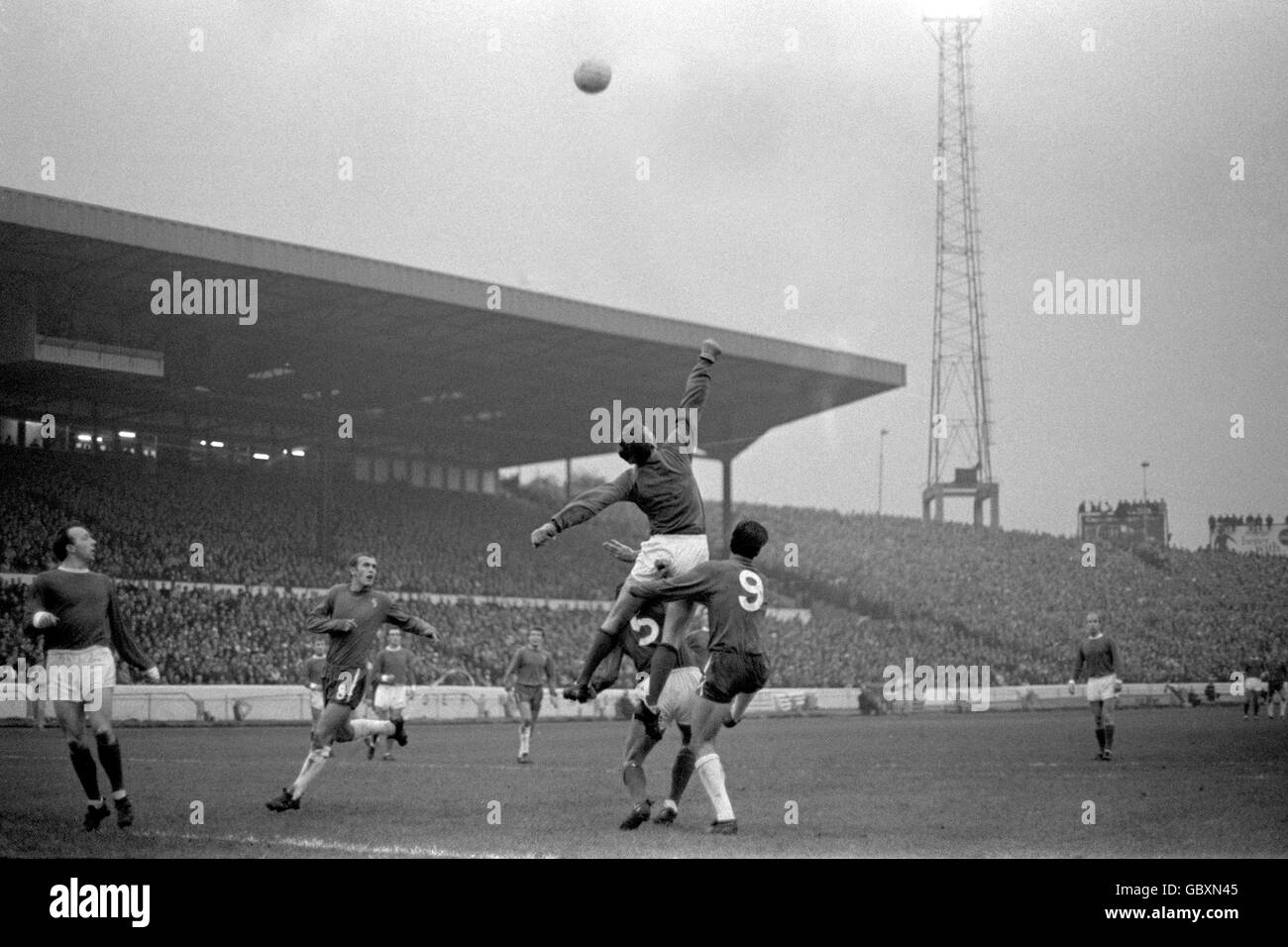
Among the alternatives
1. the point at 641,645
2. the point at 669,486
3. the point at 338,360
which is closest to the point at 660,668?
the point at 641,645

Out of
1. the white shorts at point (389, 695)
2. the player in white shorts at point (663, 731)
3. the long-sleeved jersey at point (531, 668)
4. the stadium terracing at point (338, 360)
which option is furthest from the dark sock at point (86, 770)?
the stadium terracing at point (338, 360)

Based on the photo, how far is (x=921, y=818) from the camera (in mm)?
11336

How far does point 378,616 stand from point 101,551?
28913 millimetres

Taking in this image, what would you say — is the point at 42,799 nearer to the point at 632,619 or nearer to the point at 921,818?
the point at 632,619

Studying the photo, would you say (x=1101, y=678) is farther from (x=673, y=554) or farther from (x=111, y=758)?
(x=111, y=758)

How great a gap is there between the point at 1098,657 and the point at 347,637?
1250 cm

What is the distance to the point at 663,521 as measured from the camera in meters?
10.9

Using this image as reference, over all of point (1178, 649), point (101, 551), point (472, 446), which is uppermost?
point (472, 446)

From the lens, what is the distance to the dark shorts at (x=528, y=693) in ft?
70.2

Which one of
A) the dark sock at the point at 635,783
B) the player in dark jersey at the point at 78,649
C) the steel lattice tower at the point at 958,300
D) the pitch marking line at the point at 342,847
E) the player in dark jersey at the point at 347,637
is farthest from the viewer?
the steel lattice tower at the point at 958,300

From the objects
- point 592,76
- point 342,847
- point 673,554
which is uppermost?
point 592,76

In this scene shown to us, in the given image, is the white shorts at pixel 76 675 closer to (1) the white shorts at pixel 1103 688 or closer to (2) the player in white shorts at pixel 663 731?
(2) the player in white shorts at pixel 663 731

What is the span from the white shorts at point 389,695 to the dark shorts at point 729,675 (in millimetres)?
13889
